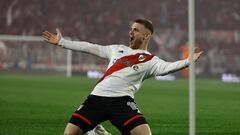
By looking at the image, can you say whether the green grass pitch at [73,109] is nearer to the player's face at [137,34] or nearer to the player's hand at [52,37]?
the player's hand at [52,37]

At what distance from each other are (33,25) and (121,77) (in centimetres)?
4080

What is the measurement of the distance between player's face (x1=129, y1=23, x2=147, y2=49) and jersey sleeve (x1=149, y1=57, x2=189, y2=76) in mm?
214

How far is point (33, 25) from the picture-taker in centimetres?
4631

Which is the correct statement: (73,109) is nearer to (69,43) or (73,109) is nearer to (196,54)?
(69,43)

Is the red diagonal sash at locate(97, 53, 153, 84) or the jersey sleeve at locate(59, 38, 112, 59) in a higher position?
the jersey sleeve at locate(59, 38, 112, 59)

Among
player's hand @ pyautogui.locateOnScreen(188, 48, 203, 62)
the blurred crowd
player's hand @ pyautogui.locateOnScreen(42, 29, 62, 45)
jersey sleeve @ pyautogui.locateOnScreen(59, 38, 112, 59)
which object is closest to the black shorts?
jersey sleeve @ pyautogui.locateOnScreen(59, 38, 112, 59)

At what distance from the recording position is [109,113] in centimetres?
602

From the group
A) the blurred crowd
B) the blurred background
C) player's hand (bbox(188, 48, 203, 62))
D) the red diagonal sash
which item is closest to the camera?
player's hand (bbox(188, 48, 203, 62))

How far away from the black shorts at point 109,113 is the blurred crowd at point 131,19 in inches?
1395

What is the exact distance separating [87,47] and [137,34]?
475 mm

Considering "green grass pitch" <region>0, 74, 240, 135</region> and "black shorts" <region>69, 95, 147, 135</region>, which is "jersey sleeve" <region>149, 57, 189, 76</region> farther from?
"green grass pitch" <region>0, 74, 240, 135</region>

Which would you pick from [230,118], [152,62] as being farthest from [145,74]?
[230,118]

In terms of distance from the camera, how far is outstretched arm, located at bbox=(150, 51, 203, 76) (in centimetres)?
562

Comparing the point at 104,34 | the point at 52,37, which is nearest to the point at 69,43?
the point at 52,37
